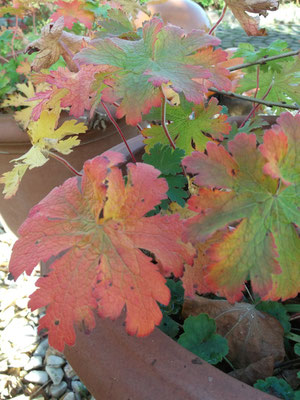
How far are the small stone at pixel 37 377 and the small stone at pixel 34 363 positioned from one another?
0.02 metres

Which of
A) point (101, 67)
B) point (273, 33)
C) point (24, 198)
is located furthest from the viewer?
point (273, 33)

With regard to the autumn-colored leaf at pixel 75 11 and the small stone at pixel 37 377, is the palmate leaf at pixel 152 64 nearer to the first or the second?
the autumn-colored leaf at pixel 75 11

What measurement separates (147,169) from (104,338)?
0.75 feet

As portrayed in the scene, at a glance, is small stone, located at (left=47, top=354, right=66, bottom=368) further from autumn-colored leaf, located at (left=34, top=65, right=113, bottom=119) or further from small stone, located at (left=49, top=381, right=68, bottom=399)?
autumn-colored leaf, located at (left=34, top=65, right=113, bottom=119)

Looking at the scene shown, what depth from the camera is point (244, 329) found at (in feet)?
1.97

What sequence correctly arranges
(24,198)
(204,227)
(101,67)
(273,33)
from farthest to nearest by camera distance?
(273,33) → (24,198) → (101,67) → (204,227)

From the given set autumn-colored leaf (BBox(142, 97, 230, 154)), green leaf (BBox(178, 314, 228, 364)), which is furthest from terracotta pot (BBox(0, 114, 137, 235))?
green leaf (BBox(178, 314, 228, 364))

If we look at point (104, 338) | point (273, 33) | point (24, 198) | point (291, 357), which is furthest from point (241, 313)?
point (273, 33)

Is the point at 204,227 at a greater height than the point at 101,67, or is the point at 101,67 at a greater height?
the point at 101,67

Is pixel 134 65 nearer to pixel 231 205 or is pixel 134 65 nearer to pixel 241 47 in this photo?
pixel 231 205

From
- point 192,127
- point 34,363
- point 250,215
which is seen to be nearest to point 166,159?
point 192,127

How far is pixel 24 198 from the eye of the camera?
1.40 meters

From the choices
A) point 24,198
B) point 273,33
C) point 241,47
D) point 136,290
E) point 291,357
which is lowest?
point 273,33

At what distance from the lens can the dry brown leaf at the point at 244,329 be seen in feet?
1.92
